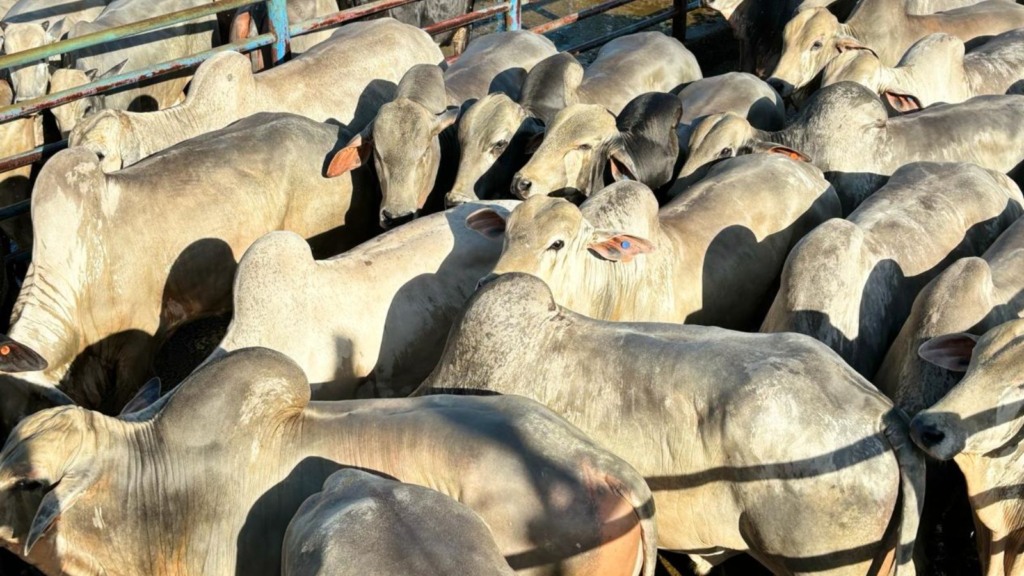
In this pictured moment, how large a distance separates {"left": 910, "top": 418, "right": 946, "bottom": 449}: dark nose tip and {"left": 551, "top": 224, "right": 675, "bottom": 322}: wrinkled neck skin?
162cm

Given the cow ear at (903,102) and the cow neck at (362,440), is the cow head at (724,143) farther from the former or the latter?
the cow neck at (362,440)

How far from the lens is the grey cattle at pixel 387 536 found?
3.11 m

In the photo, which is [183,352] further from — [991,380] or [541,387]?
[991,380]

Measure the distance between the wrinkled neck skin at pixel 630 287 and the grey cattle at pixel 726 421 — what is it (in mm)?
628

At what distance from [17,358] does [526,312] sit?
200 centimetres

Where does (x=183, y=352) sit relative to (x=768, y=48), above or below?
below

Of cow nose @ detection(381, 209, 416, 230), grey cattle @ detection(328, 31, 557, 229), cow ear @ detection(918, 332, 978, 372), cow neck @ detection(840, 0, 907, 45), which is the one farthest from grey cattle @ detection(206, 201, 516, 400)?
cow neck @ detection(840, 0, 907, 45)

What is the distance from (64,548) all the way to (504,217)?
219cm

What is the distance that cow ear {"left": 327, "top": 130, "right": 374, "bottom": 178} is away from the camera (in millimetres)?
5934

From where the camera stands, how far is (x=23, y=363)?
15.3 ft

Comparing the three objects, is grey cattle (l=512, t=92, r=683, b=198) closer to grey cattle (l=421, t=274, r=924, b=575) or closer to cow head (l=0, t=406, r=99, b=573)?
grey cattle (l=421, t=274, r=924, b=575)

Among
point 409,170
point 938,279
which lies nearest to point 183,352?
point 409,170

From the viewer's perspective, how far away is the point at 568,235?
473 centimetres

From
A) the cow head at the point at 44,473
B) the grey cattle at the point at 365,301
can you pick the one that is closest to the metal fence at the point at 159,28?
the grey cattle at the point at 365,301
